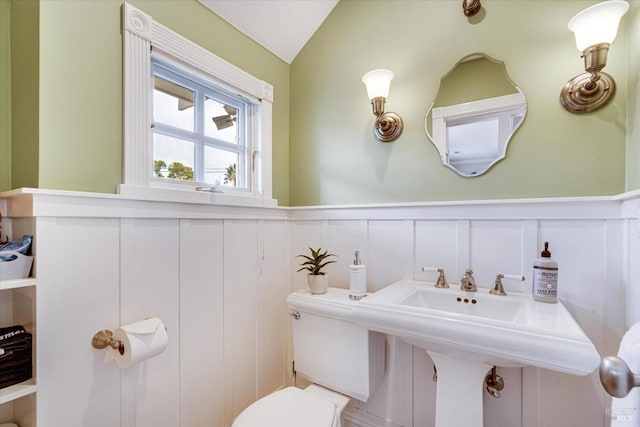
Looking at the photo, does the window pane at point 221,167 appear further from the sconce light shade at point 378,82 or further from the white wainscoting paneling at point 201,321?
the sconce light shade at point 378,82

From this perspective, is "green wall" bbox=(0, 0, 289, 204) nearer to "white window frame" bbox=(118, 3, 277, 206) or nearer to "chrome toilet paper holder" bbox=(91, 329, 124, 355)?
"white window frame" bbox=(118, 3, 277, 206)

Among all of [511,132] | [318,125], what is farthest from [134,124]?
[511,132]

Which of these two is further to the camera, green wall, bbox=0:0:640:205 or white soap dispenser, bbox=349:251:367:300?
white soap dispenser, bbox=349:251:367:300

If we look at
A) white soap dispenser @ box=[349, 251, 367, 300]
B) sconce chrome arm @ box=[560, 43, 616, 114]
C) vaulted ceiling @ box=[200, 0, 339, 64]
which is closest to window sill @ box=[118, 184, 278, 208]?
white soap dispenser @ box=[349, 251, 367, 300]

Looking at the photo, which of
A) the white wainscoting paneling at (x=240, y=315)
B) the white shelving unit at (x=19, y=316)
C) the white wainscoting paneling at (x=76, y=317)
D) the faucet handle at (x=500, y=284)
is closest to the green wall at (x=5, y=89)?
the white shelving unit at (x=19, y=316)

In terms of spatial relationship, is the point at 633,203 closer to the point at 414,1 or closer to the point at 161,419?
the point at 414,1

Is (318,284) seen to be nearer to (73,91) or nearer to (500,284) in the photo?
(500,284)

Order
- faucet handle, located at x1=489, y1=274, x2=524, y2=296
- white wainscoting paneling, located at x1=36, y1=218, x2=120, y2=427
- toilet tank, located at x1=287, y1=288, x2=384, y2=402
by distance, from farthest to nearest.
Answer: toilet tank, located at x1=287, y1=288, x2=384, y2=402 < faucet handle, located at x1=489, y1=274, x2=524, y2=296 < white wainscoting paneling, located at x1=36, y1=218, x2=120, y2=427

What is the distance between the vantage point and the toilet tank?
52.6 inches

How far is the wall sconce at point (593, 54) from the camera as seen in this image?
100 centimetres

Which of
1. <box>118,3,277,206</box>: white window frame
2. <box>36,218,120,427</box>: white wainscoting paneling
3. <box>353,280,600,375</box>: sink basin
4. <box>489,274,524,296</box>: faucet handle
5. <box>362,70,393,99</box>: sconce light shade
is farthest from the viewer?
<box>362,70,393,99</box>: sconce light shade

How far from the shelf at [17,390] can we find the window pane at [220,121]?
1.15 m

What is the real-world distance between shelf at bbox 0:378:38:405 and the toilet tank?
3.11ft

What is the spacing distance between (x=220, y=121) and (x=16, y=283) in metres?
1.09
